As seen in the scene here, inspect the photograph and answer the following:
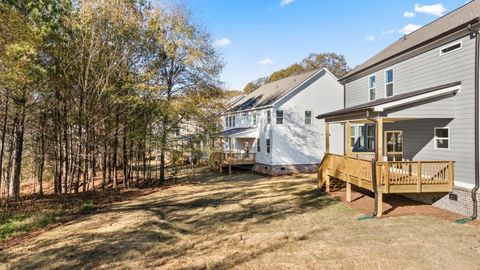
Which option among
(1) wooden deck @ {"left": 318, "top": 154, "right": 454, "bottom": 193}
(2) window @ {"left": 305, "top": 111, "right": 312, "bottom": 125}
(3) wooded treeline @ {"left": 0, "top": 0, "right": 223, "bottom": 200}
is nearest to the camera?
(1) wooden deck @ {"left": 318, "top": 154, "right": 454, "bottom": 193}

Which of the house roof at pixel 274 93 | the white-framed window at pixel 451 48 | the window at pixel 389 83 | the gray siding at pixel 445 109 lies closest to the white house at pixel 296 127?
the house roof at pixel 274 93

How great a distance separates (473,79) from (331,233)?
21.9ft

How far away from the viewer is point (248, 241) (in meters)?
8.00

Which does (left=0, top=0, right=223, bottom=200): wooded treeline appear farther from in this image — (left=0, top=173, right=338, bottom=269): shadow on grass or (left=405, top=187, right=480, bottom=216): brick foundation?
(left=405, top=187, right=480, bottom=216): brick foundation

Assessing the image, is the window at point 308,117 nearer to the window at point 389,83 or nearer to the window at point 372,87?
the window at point 372,87

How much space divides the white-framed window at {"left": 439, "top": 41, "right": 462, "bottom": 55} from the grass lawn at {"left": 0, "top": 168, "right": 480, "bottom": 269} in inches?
232

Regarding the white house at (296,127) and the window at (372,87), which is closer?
the window at (372,87)

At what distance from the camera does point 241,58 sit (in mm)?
23750

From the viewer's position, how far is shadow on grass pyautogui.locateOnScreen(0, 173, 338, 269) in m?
6.93

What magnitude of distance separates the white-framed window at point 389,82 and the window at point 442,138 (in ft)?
11.2

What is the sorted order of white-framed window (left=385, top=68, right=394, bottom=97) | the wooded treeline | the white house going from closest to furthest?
the wooded treeline, white-framed window (left=385, top=68, right=394, bottom=97), the white house

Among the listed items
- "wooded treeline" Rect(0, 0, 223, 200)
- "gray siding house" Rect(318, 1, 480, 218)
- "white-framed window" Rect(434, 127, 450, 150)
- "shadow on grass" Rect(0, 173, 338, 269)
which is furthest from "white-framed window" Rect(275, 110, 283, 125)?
"white-framed window" Rect(434, 127, 450, 150)

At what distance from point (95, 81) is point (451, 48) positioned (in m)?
14.9

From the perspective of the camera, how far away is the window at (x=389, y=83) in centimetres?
1395
